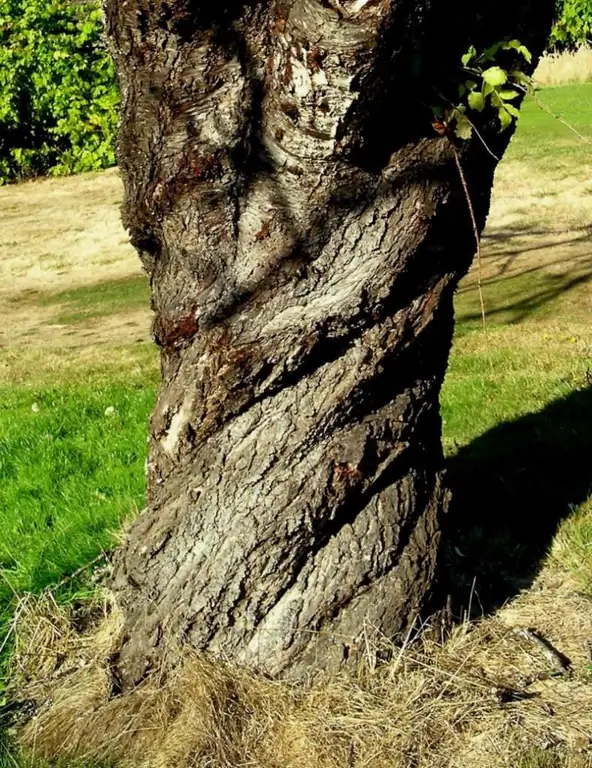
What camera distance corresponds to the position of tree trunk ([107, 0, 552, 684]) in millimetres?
2715

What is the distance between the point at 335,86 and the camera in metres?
2.51

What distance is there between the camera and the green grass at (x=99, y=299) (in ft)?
37.5

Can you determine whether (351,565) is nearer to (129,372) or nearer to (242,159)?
(242,159)

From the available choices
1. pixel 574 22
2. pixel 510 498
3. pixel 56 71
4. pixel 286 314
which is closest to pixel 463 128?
pixel 286 314

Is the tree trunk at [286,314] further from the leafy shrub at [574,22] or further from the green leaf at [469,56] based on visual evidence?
the leafy shrub at [574,22]

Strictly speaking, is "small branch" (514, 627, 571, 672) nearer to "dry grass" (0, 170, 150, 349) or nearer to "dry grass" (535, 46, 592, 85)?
"dry grass" (0, 170, 150, 349)

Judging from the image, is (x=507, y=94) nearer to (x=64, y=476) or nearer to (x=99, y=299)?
(x=64, y=476)

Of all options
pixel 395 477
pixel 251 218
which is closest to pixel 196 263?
pixel 251 218

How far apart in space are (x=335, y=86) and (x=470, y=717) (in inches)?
70.1

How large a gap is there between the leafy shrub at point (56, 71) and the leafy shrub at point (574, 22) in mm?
10434

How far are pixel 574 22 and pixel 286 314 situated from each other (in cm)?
2349

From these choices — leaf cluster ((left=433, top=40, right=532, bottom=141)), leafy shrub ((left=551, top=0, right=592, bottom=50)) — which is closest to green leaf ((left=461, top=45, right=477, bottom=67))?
leaf cluster ((left=433, top=40, right=532, bottom=141))

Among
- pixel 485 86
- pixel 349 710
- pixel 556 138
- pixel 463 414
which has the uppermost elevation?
Result: pixel 485 86

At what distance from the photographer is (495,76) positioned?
2.59m
